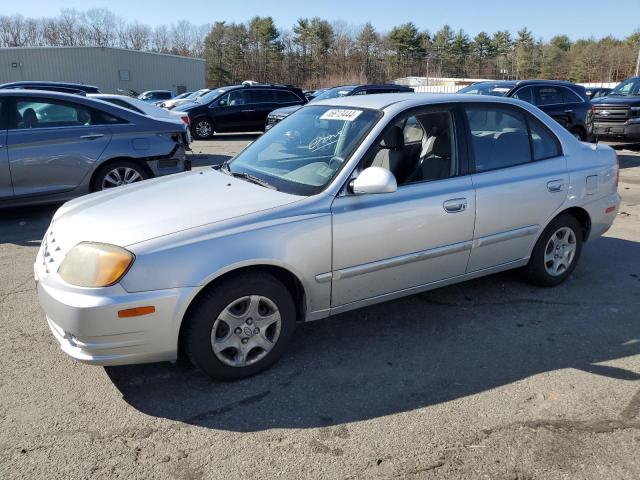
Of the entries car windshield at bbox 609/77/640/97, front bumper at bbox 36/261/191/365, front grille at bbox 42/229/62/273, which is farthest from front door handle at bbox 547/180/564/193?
car windshield at bbox 609/77/640/97

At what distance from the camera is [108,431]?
9.10ft

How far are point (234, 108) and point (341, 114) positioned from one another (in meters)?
14.3

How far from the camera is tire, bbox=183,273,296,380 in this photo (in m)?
2.97

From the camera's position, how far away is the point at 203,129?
56.6ft

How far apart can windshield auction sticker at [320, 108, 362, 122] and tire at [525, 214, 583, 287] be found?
6.19 feet

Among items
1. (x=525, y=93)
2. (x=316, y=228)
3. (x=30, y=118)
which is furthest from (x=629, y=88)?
(x=316, y=228)

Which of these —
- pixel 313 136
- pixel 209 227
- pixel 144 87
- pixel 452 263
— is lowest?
pixel 452 263

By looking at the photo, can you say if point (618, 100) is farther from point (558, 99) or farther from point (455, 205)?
point (455, 205)

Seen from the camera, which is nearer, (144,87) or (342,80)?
(144,87)

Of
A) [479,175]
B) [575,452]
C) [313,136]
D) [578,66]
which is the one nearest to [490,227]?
[479,175]

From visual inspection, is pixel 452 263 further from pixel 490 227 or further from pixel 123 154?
pixel 123 154

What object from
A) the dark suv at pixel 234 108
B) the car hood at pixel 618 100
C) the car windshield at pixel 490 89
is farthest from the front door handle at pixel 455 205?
the dark suv at pixel 234 108

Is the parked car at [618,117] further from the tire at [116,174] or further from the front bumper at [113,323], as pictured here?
the front bumper at [113,323]

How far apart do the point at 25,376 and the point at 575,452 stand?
3.10 m
